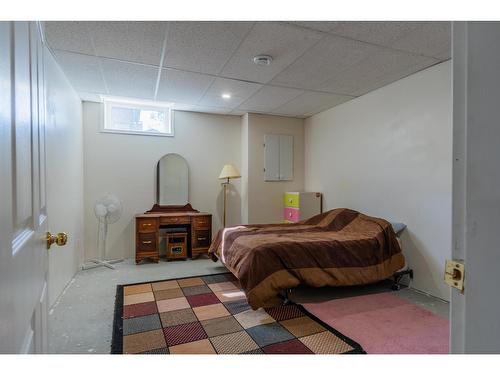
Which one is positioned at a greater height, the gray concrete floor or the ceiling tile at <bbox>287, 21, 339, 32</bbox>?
the ceiling tile at <bbox>287, 21, 339, 32</bbox>

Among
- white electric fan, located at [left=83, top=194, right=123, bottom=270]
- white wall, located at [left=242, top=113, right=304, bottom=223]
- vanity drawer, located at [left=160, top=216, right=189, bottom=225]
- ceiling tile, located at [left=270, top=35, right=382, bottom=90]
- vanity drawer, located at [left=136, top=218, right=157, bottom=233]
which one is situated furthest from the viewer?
white wall, located at [left=242, top=113, right=304, bottom=223]

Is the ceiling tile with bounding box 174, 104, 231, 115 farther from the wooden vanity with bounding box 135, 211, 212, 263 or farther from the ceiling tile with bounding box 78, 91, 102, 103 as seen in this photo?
the wooden vanity with bounding box 135, 211, 212, 263

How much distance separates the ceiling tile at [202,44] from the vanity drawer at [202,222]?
7.13 feet

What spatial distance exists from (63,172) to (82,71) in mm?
1083

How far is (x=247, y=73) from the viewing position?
9.77 ft

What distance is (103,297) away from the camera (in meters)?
2.79

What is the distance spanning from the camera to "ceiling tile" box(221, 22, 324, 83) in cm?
215

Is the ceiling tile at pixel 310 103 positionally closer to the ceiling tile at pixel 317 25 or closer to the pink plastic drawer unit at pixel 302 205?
the pink plastic drawer unit at pixel 302 205

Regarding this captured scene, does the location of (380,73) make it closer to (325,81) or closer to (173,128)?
(325,81)

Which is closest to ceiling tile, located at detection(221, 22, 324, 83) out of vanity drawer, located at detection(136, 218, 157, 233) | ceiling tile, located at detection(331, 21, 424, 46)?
ceiling tile, located at detection(331, 21, 424, 46)

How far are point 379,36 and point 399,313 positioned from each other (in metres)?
2.30

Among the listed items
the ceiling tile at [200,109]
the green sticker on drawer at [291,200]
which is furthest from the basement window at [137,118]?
the green sticker on drawer at [291,200]

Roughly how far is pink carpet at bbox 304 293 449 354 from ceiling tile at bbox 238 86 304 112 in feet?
8.10
